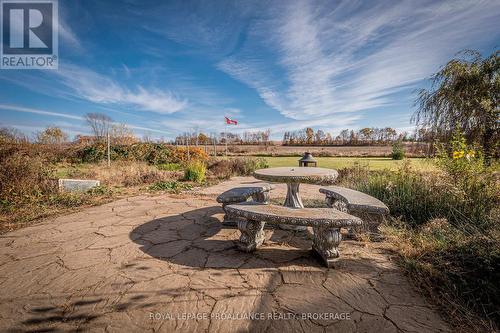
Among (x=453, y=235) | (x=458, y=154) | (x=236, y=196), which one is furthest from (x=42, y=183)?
(x=458, y=154)

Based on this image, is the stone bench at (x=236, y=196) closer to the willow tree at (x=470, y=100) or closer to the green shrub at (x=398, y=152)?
the willow tree at (x=470, y=100)

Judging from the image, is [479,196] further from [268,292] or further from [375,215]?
[268,292]

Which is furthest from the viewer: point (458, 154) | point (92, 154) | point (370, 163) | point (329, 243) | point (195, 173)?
point (370, 163)

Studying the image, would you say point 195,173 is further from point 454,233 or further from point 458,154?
point 458,154

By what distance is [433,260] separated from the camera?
2248 mm

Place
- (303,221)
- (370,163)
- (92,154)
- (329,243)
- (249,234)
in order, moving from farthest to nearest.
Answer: (370,163) → (92,154) → (249,234) → (329,243) → (303,221)

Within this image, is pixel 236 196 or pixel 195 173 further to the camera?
pixel 195 173

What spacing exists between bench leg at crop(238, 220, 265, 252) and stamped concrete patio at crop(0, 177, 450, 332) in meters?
0.11

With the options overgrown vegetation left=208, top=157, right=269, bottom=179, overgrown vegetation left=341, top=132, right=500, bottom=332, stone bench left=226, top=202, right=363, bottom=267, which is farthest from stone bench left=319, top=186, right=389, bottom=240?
overgrown vegetation left=208, top=157, right=269, bottom=179

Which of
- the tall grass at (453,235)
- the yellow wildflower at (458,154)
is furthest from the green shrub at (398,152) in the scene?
the yellow wildflower at (458,154)

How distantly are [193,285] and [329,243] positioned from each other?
60.3 inches

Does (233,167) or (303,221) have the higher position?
(233,167)

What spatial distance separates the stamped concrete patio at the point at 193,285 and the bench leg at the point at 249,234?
0.35ft

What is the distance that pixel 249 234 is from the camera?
2529mm
